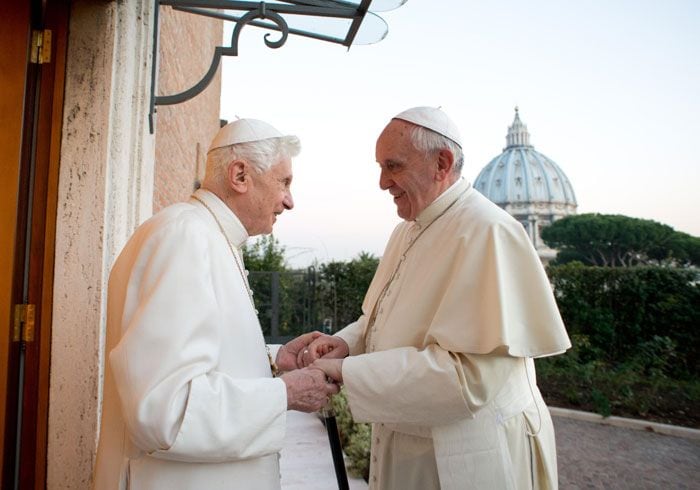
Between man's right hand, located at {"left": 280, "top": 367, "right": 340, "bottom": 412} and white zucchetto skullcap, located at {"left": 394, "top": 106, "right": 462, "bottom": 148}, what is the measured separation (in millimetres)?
1130

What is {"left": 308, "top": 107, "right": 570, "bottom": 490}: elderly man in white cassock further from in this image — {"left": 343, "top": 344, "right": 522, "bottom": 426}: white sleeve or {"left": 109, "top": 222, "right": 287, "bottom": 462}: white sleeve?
{"left": 109, "top": 222, "right": 287, "bottom": 462}: white sleeve

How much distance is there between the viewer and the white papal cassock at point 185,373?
1.23 metres

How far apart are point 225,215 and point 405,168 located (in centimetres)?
84

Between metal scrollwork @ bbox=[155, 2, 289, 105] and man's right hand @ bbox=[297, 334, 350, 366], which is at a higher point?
metal scrollwork @ bbox=[155, 2, 289, 105]

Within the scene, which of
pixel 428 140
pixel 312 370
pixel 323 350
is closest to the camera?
pixel 312 370

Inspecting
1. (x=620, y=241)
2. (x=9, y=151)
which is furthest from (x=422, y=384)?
(x=620, y=241)

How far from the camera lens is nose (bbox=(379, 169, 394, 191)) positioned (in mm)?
2211

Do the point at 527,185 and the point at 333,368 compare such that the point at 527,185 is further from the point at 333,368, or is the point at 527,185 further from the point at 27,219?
the point at 27,219

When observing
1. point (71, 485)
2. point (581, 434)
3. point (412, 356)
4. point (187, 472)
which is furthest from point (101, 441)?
point (581, 434)

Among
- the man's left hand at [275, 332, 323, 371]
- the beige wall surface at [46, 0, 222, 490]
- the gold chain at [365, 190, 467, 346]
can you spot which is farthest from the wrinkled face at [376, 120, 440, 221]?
the beige wall surface at [46, 0, 222, 490]

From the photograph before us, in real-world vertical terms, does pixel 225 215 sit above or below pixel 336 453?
above

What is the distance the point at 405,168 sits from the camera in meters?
2.15

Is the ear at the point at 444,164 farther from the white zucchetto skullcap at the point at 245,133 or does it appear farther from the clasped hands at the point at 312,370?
the clasped hands at the point at 312,370

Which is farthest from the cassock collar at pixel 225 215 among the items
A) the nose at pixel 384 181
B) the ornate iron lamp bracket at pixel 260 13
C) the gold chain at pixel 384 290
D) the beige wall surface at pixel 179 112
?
the beige wall surface at pixel 179 112
